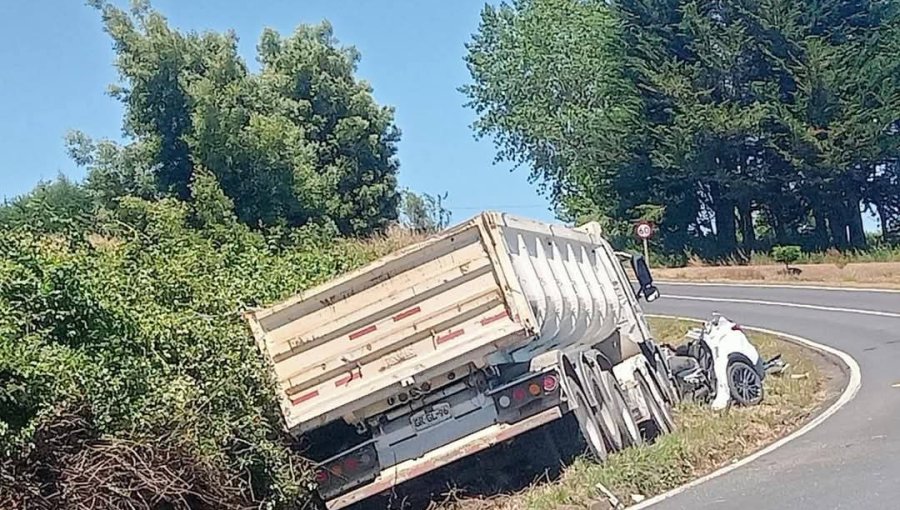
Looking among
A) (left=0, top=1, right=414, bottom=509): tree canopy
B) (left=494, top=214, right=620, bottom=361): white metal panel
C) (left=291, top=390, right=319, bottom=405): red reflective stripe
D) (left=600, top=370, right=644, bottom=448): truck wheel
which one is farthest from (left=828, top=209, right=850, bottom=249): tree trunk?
(left=291, top=390, right=319, bottom=405): red reflective stripe

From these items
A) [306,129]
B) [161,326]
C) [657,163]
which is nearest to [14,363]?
[161,326]

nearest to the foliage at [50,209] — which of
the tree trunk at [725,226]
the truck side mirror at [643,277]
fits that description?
the truck side mirror at [643,277]

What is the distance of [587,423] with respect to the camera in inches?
390

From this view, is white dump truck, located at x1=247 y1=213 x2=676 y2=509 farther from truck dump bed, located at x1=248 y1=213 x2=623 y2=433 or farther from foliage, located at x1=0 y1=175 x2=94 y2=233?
foliage, located at x1=0 y1=175 x2=94 y2=233

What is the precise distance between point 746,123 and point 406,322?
3322cm

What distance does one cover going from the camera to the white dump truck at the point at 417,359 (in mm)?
8914

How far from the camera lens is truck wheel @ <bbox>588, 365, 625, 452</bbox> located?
34.0 feet

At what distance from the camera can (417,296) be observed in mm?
9070

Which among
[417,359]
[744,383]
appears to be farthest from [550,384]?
[744,383]

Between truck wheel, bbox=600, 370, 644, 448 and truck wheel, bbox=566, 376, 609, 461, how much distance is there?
69 centimetres

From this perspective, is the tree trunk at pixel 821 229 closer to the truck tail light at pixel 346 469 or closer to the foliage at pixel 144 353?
the foliage at pixel 144 353

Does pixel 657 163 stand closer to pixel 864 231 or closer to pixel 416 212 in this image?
pixel 864 231

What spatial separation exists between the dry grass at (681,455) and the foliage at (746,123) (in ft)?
88.2

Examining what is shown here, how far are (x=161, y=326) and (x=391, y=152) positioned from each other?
21922mm
